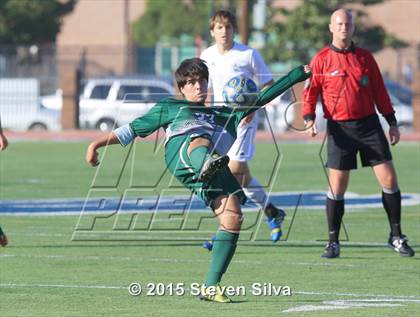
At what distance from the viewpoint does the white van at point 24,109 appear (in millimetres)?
40312

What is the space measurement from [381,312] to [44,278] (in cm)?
291

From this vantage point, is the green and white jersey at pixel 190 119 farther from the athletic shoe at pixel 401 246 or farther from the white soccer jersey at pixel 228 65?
the athletic shoe at pixel 401 246

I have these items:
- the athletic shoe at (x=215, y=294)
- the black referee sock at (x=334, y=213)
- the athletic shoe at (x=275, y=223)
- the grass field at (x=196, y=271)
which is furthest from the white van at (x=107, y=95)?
the athletic shoe at (x=215, y=294)

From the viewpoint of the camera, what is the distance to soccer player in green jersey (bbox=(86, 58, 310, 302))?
8.56 metres

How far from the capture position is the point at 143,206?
15.3 metres

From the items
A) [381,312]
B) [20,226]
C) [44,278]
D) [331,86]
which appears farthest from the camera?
[20,226]

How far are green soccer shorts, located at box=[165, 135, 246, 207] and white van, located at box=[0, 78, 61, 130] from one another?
31278 millimetres

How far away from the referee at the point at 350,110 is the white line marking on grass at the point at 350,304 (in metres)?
2.31

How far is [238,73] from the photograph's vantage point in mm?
11727

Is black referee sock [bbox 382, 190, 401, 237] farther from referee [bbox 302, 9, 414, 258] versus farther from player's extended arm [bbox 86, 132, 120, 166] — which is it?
player's extended arm [bbox 86, 132, 120, 166]

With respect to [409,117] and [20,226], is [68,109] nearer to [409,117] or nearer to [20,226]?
[409,117]

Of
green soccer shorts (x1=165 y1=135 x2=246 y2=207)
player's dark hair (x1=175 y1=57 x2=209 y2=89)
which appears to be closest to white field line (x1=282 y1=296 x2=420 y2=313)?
green soccer shorts (x1=165 y1=135 x2=246 y2=207)

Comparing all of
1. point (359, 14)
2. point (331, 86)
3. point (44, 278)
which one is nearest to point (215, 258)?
point (44, 278)

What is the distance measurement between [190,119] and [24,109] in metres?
34.0
